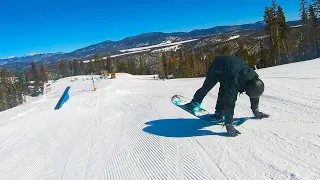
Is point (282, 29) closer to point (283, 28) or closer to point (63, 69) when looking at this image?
point (283, 28)

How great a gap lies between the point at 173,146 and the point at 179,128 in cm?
129

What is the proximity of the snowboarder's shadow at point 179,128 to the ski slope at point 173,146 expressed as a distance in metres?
0.03

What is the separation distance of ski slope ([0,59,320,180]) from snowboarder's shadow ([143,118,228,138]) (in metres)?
0.03

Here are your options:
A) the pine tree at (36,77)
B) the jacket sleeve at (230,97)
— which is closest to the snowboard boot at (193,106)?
the jacket sleeve at (230,97)

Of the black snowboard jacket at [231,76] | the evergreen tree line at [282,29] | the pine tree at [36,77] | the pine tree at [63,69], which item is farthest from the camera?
the pine tree at [63,69]

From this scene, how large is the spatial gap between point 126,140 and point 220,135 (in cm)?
235

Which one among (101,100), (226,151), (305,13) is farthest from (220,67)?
(305,13)

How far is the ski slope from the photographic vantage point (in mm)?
4191

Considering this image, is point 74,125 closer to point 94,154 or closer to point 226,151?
point 94,154

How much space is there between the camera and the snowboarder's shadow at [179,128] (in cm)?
613

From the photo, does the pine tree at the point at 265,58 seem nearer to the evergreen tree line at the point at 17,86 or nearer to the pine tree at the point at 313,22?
the pine tree at the point at 313,22

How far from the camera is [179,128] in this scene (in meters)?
6.82

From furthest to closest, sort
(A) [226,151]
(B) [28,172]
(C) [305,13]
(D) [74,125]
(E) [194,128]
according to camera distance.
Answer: (C) [305,13]
(D) [74,125]
(E) [194,128]
(B) [28,172]
(A) [226,151]

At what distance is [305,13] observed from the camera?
56.6 metres
